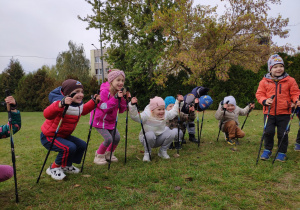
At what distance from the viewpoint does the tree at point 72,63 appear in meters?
43.7

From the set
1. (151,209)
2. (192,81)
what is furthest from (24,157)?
(192,81)

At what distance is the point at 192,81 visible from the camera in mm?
18625

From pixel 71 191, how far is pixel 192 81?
→ 16.0 metres

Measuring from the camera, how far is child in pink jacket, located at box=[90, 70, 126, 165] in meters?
5.04

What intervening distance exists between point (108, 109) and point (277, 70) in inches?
153

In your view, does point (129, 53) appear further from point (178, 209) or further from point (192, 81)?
point (178, 209)

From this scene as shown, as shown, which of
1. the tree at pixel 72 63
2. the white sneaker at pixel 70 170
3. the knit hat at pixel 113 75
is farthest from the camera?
the tree at pixel 72 63

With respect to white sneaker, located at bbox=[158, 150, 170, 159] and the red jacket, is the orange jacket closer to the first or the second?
white sneaker, located at bbox=[158, 150, 170, 159]

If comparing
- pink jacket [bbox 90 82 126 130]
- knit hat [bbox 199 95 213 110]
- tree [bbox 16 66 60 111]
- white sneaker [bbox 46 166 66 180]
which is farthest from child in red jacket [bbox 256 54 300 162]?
tree [bbox 16 66 60 111]

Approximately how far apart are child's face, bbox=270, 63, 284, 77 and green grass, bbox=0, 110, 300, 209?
1.93m

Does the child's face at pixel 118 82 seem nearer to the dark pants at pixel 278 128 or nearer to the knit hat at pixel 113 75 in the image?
the knit hat at pixel 113 75

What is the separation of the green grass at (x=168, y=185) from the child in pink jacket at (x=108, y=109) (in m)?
0.43

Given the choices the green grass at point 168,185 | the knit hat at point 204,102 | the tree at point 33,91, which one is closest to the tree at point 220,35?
the knit hat at point 204,102

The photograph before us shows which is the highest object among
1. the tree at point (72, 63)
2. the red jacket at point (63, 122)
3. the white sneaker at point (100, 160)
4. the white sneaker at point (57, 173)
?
the tree at point (72, 63)
